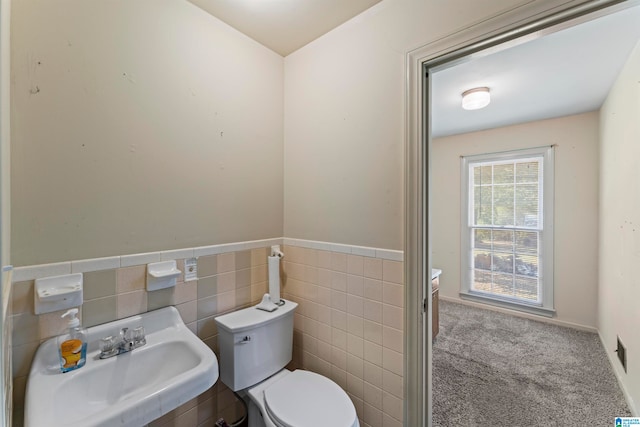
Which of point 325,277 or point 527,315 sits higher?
point 325,277

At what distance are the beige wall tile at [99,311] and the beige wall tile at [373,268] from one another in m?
1.16

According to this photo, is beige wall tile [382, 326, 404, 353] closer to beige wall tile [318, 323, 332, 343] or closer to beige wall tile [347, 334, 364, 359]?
beige wall tile [347, 334, 364, 359]

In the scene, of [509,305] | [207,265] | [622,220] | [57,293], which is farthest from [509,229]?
[57,293]

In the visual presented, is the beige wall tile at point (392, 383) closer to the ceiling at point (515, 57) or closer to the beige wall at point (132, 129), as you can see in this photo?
the beige wall at point (132, 129)

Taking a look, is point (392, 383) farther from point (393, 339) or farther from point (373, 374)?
point (393, 339)

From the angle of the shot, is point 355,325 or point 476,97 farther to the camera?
point 476,97

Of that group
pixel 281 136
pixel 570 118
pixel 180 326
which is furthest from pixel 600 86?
pixel 180 326

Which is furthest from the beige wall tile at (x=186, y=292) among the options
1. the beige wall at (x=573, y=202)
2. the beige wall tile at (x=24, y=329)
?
the beige wall at (x=573, y=202)

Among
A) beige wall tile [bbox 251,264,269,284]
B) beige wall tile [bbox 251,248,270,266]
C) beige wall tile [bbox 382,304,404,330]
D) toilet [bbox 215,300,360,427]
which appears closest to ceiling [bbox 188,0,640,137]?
beige wall tile [bbox 382,304,404,330]

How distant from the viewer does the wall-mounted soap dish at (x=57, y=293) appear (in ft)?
3.23

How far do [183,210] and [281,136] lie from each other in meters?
0.81

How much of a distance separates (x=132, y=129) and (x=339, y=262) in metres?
1.20

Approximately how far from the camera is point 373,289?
1.42 metres

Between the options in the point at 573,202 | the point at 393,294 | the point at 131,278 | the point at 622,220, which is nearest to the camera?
the point at 131,278
